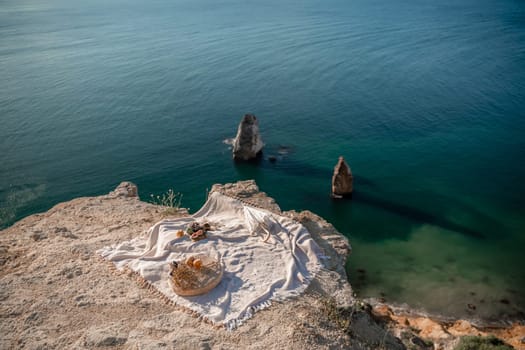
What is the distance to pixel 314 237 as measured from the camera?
54.7ft

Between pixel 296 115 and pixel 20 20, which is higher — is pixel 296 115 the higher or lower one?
the lower one

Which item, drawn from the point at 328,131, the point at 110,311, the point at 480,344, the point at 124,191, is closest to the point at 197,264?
the point at 110,311

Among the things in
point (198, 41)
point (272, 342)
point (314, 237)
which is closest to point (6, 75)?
point (198, 41)

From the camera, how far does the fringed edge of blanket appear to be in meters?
12.3

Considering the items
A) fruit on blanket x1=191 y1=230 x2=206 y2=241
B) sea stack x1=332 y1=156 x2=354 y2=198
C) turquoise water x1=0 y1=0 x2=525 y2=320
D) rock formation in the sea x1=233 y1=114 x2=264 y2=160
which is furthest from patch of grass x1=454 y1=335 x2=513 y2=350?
rock formation in the sea x1=233 y1=114 x2=264 y2=160

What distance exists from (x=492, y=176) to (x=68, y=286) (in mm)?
30728

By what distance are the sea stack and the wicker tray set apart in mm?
15907

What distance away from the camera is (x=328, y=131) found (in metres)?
39.2

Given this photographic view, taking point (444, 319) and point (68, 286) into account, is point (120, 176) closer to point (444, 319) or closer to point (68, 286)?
point (68, 286)

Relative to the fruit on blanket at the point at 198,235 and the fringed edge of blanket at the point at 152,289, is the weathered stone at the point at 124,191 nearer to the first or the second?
the fringed edge of blanket at the point at 152,289

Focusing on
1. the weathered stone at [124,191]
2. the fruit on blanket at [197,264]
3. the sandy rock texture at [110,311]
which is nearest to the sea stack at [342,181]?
the sandy rock texture at [110,311]

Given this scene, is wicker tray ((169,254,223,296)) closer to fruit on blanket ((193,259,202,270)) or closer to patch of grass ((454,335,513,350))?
fruit on blanket ((193,259,202,270))

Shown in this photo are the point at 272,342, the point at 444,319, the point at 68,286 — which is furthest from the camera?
the point at 444,319

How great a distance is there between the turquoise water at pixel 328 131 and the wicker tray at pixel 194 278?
10.7 m
